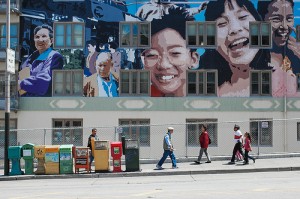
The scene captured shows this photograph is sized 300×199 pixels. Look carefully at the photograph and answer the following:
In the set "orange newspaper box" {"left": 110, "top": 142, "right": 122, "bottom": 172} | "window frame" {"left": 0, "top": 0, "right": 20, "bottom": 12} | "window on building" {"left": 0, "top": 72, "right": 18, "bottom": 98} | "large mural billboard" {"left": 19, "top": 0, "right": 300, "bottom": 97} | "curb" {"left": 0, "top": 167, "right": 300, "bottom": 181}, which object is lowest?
"curb" {"left": 0, "top": 167, "right": 300, "bottom": 181}

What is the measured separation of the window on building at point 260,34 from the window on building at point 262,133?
17.1 feet

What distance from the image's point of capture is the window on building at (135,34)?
32219mm

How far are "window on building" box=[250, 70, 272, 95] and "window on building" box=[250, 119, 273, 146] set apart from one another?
10.0ft

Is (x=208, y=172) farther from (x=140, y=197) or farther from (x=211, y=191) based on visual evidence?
(x=140, y=197)

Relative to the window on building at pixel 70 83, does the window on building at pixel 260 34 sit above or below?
above

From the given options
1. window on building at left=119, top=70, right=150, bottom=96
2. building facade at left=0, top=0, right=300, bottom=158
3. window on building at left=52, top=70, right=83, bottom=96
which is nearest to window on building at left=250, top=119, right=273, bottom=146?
building facade at left=0, top=0, right=300, bottom=158

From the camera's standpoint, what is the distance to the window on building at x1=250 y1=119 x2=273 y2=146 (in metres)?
27.2

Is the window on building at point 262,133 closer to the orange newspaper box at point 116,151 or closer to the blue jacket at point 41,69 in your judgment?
the orange newspaper box at point 116,151

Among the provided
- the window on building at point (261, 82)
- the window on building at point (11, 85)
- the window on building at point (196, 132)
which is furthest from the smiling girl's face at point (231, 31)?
the window on building at point (11, 85)

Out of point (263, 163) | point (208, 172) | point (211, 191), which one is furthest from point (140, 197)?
point (263, 163)

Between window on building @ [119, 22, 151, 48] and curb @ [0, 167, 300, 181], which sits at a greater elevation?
window on building @ [119, 22, 151, 48]

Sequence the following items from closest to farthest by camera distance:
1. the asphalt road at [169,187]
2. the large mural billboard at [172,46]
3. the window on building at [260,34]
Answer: the asphalt road at [169,187] < the large mural billboard at [172,46] < the window on building at [260,34]

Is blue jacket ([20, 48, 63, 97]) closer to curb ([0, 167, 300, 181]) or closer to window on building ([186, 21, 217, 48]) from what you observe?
window on building ([186, 21, 217, 48])

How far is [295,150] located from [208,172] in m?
10.1
